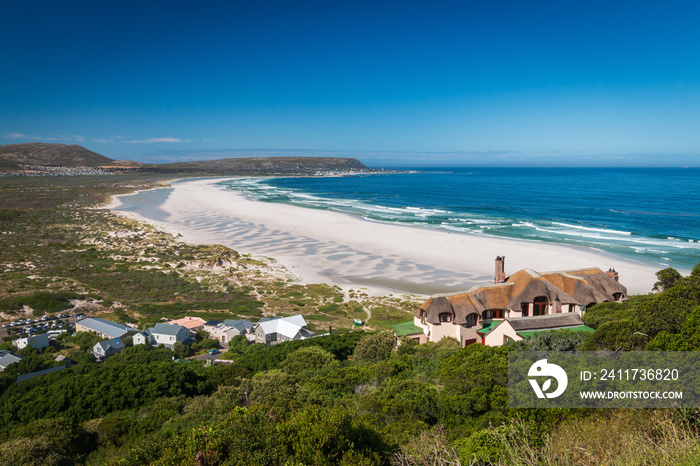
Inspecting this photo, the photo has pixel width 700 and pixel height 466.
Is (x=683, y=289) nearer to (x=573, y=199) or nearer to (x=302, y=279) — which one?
(x=302, y=279)

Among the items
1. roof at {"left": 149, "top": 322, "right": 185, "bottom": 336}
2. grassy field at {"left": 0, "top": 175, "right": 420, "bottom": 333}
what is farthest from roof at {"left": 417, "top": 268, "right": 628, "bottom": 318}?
roof at {"left": 149, "top": 322, "right": 185, "bottom": 336}

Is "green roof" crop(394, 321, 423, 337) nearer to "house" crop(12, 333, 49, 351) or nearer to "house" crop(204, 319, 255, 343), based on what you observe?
"house" crop(204, 319, 255, 343)

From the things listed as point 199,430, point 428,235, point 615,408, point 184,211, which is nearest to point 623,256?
point 428,235

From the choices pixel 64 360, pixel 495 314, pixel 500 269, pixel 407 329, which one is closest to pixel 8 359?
pixel 64 360

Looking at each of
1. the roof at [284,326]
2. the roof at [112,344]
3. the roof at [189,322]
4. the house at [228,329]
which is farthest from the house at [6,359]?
the roof at [284,326]

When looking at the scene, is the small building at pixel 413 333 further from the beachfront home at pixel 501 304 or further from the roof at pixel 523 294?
the roof at pixel 523 294

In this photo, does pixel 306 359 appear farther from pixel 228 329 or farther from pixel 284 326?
pixel 228 329

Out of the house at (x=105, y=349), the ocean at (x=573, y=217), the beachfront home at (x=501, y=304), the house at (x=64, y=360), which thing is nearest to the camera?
the beachfront home at (x=501, y=304)
